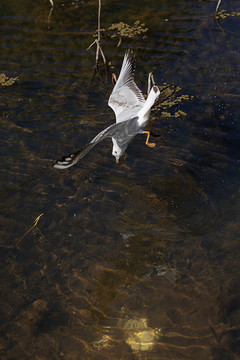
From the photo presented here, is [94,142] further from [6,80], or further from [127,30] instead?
[127,30]

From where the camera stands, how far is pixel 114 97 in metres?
6.48

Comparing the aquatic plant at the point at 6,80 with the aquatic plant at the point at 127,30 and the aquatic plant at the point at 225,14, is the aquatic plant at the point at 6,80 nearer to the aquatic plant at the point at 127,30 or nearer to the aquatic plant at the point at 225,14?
the aquatic plant at the point at 127,30

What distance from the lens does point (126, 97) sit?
645 cm

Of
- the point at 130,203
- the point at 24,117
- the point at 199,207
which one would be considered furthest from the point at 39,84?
the point at 199,207

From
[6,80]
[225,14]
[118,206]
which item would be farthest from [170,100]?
[225,14]

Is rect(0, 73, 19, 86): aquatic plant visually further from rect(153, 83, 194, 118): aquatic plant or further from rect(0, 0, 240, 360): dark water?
rect(153, 83, 194, 118): aquatic plant

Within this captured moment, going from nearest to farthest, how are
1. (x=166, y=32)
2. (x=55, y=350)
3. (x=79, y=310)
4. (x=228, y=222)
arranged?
(x=55, y=350) → (x=79, y=310) → (x=228, y=222) → (x=166, y=32)

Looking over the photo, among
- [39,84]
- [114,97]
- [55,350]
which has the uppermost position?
[114,97]

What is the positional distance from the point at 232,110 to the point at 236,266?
320 cm

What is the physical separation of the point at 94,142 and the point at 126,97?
2284mm

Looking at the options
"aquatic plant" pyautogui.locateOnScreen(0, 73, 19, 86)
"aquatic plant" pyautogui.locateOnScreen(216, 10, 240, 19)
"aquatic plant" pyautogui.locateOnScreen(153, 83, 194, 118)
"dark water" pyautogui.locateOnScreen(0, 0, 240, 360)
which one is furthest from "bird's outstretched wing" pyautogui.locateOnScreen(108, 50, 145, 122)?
"aquatic plant" pyautogui.locateOnScreen(216, 10, 240, 19)

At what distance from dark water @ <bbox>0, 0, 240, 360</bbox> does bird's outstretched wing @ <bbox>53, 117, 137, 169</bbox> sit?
3.37 ft

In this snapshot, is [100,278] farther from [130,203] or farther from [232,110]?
[232,110]

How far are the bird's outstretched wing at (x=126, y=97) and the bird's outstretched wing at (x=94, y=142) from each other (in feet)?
1.22
